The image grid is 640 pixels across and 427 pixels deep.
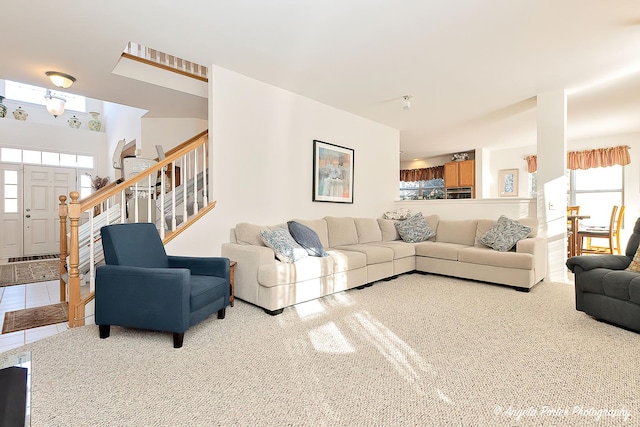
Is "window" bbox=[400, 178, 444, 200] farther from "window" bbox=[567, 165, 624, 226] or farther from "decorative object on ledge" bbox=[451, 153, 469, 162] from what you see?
"window" bbox=[567, 165, 624, 226]

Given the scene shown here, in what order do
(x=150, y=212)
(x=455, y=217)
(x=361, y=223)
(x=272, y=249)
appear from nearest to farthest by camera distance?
1. (x=272, y=249)
2. (x=150, y=212)
3. (x=361, y=223)
4. (x=455, y=217)

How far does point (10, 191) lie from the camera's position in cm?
637

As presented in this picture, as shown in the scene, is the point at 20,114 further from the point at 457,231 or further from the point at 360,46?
the point at 457,231

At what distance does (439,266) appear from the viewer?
4430 mm

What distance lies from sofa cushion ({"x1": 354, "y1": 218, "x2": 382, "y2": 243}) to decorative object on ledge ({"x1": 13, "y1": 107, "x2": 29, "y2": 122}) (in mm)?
7289

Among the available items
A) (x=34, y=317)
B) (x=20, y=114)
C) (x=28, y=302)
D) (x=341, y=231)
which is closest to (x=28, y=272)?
(x=28, y=302)

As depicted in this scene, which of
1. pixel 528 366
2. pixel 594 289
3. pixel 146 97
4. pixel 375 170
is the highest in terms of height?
pixel 146 97

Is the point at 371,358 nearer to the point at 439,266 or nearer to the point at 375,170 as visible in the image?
the point at 439,266

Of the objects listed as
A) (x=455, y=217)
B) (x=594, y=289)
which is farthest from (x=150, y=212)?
(x=455, y=217)

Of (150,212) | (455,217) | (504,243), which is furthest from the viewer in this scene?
(455,217)

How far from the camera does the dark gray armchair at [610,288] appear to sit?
7.71 feet

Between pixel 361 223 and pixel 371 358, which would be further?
pixel 361 223

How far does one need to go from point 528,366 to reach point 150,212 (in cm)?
359

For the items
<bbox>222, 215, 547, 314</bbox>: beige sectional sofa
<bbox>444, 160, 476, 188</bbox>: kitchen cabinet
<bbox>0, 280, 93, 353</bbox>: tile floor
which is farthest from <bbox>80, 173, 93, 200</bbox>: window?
<bbox>444, 160, 476, 188</bbox>: kitchen cabinet
